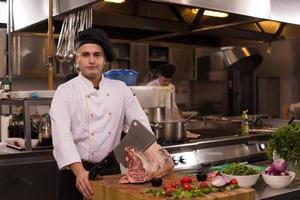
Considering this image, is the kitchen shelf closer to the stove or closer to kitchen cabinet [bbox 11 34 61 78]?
the stove

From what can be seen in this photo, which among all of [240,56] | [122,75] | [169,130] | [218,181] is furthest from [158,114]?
[240,56]

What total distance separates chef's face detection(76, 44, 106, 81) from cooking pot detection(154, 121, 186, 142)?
1.08 m

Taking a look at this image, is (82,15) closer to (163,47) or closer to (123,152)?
(123,152)

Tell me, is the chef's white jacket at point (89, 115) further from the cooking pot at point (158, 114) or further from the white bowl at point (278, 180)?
the cooking pot at point (158, 114)

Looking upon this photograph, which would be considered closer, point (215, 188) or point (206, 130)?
point (215, 188)

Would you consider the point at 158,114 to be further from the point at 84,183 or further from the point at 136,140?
the point at 84,183

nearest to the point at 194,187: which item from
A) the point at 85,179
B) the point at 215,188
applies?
the point at 215,188

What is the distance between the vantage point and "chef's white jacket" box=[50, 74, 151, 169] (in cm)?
187

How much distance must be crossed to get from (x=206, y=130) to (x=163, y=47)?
2.60 metres

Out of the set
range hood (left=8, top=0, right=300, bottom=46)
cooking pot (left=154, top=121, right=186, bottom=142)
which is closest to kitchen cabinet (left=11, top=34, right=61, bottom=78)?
range hood (left=8, top=0, right=300, bottom=46)

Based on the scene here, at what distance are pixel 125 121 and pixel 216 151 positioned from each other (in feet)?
4.27

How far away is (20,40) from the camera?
4840mm

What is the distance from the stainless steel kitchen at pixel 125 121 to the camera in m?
1.75

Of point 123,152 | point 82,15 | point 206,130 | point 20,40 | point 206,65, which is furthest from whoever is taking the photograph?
point 206,65
